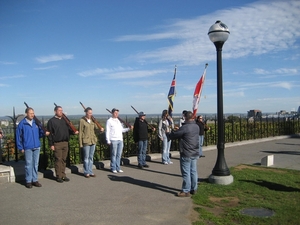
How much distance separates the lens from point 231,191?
21.8 feet

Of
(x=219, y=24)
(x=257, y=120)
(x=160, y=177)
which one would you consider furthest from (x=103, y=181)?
(x=257, y=120)

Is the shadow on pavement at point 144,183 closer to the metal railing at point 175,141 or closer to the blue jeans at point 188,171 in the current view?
the blue jeans at point 188,171

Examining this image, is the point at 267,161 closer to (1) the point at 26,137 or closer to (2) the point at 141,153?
(2) the point at 141,153

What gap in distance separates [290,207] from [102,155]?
7.00 m

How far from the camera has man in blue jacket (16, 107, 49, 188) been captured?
273 inches

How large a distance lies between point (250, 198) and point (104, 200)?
9.63 feet

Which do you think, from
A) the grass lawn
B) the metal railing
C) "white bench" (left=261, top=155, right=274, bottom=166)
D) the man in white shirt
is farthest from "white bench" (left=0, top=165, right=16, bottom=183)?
"white bench" (left=261, top=155, right=274, bottom=166)

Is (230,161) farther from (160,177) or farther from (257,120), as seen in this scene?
(257,120)

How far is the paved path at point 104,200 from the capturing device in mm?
5062

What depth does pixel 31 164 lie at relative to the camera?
7.00 metres

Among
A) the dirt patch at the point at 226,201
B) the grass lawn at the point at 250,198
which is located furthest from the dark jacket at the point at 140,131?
the dirt patch at the point at 226,201

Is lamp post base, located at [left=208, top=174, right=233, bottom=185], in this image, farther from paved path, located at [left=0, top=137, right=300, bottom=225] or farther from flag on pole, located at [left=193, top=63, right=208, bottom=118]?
flag on pole, located at [left=193, top=63, right=208, bottom=118]

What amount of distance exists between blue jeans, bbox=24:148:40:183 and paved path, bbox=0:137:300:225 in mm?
304

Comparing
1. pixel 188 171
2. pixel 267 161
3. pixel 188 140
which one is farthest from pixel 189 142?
pixel 267 161
